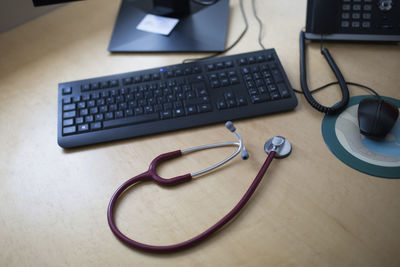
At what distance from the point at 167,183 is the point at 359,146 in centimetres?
37

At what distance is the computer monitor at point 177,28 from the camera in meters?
0.91

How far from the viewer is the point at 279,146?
2.19 ft

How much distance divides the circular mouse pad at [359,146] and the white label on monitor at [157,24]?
0.48 metres

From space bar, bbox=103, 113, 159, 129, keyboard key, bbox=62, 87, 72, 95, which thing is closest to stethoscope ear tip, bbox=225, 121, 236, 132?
space bar, bbox=103, 113, 159, 129

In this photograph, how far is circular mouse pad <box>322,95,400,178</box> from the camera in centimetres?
63

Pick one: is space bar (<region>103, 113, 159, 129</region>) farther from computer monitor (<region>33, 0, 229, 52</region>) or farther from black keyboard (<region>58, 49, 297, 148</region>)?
computer monitor (<region>33, 0, 229, 52</region>)

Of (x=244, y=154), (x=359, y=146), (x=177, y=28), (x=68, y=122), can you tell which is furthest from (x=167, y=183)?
(x=177, y=28)

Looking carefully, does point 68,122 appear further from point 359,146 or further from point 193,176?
point 359,146

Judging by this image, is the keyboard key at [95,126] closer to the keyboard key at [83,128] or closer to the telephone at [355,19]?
the keyboard key at [83,128]

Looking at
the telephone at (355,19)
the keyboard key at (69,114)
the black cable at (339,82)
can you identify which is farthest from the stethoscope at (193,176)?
the telephone at (355,19)

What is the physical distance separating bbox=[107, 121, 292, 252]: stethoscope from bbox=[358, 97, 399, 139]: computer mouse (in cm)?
14

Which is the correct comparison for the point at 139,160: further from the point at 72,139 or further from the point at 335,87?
the point at 335,87

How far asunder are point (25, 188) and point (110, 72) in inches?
13.6

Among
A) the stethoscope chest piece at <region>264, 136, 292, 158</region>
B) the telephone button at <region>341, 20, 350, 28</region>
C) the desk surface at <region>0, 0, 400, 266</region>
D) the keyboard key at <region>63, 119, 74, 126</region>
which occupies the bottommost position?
the desk surface at <region>0, 0, 400, 266</region>
